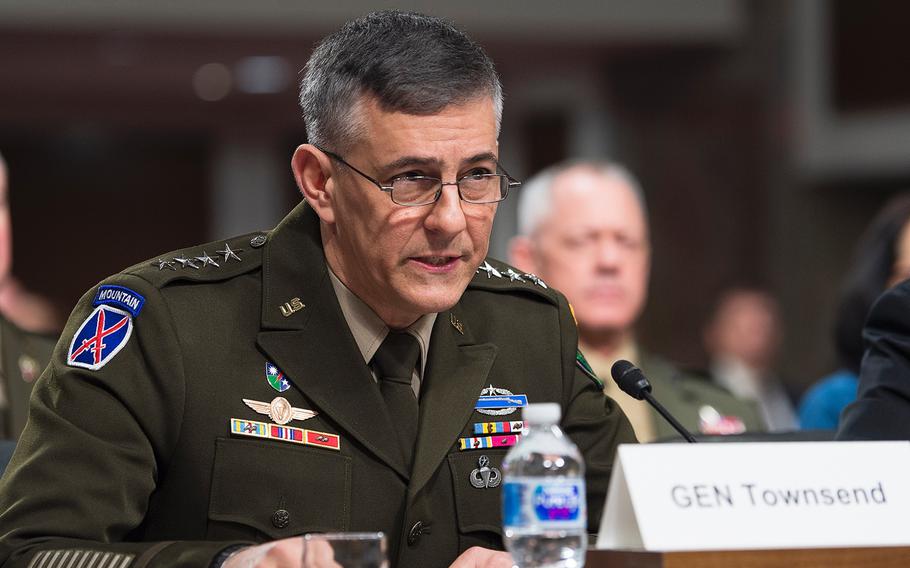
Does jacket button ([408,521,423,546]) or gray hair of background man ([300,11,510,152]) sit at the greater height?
gray hair of background man ([300,11,510,152])

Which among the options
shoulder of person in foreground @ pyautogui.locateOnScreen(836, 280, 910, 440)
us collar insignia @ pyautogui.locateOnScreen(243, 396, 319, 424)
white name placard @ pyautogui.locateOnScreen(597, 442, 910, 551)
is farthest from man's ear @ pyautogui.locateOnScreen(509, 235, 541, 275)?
white name placard @ pyautogui.locateOnScreen(597, 442, 910, 551)

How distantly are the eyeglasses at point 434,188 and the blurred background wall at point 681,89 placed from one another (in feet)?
20.7

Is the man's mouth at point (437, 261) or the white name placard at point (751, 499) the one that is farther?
the man's mouth at point (437, 261)

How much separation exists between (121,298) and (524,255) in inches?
83.8

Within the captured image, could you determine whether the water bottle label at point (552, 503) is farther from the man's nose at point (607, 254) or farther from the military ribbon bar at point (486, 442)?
the man's nose at point (607, 254)

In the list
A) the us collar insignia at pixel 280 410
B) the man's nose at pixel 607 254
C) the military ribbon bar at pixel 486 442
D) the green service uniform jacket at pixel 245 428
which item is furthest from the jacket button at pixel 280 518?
the man's nose at pixel 607 254

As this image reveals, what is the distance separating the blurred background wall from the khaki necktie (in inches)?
246

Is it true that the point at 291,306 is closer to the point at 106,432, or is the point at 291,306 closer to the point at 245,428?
the point at 245,428

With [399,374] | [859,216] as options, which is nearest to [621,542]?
[399,374]

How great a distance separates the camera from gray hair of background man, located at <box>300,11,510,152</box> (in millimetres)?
1897

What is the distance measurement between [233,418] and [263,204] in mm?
10487

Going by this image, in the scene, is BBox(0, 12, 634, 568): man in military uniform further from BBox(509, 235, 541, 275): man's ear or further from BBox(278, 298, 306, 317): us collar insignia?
BBox(509, 235, 541, 275): man's ear

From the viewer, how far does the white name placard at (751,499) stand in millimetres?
1524

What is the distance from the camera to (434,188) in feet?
6.26
